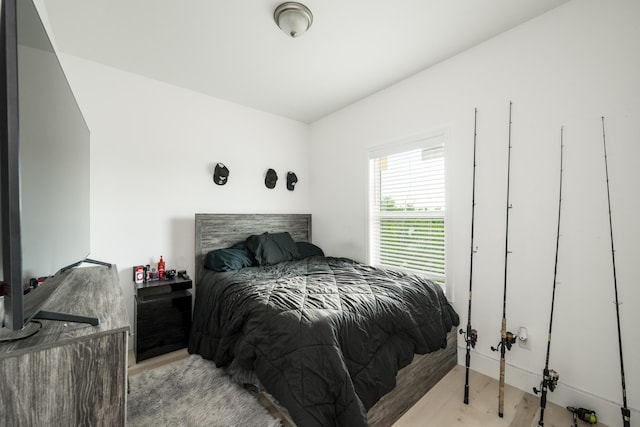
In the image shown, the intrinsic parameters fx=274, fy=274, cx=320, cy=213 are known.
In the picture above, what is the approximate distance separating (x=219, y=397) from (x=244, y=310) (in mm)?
586

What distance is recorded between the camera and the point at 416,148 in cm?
262

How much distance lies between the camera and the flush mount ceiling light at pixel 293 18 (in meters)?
1.73

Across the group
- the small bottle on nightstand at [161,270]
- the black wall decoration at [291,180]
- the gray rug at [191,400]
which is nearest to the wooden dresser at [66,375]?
the gray rug at [191,400]

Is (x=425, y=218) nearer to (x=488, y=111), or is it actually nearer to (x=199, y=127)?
(x=488, y=111)

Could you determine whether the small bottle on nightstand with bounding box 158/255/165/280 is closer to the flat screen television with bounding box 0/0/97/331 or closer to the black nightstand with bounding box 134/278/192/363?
the black nightstand with bounding box 134/278/192/363

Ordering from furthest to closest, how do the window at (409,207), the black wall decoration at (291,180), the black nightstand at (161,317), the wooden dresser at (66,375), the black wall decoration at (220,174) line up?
the black wall decoration at (291,180), the black wall decoration at (220,174), the window at (409,207), the black nightstand at (161,317), the wooden dresser at (66,375)

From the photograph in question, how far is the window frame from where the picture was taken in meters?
2.34

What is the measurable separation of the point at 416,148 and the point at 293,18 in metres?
1.53

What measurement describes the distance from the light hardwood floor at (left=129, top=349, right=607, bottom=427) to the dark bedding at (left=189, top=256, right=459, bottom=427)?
338 millimetres

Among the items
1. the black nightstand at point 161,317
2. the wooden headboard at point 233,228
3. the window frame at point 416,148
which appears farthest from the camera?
the wooden headboard at point 233,228

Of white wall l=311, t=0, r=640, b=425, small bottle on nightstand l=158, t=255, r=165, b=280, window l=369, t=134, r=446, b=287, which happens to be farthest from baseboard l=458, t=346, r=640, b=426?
small bottle on nightstand l=158, t=255, r=165, b=280

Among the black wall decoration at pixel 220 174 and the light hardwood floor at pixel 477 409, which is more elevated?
the black wall decoration at pixel 220 174

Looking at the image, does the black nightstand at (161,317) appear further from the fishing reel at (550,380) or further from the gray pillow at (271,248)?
the fishing reel at (550,380)

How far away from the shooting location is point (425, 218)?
101 inches
